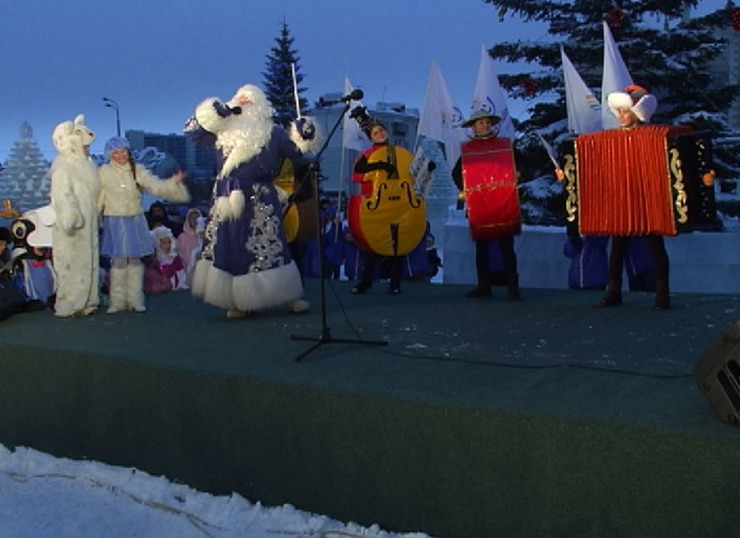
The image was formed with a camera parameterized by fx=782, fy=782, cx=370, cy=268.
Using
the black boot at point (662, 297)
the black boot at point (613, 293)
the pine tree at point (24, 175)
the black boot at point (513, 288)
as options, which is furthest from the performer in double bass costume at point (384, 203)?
the pine tree at point (24, 175)

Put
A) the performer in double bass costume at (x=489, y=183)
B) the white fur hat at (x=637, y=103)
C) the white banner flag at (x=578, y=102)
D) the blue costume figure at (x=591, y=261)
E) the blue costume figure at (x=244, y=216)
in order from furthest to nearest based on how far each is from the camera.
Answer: the white banner flag at (x=578, y=102), the blue costume figure at (x=591, y=261), the performer in double bass costume at (x=489, y=183), the blue costume figure at (x=244, y=216), the white fur hat at (x=637, y=103)

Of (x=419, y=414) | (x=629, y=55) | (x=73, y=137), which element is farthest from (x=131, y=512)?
(x=629, y=55)

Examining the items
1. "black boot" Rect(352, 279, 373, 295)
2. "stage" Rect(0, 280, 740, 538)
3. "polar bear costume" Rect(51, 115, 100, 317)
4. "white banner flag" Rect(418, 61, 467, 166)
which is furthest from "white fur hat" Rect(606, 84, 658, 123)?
"white banner flag" Rect(418, 61, 467, 166)

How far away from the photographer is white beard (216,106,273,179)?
532 cm

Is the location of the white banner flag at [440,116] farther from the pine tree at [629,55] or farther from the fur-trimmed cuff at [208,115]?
the fur-trimmed cuff at [208,115]

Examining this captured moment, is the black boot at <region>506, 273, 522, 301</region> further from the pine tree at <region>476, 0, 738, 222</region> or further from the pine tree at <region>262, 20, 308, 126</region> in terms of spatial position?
the pine tree at <region>262, 20, 308, 126</region>

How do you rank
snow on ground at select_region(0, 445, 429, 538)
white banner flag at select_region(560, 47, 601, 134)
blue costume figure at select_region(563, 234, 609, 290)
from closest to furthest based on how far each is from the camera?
snow on ground at select_region(0, 445, 429, 538) → blue costume figure at select_region(563, 234, 609, 290) → white banner flag at select_region(560, 47, 601, 134)

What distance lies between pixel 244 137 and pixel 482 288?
236cm

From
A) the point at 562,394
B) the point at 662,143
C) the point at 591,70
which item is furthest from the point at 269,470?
the point at 591,70

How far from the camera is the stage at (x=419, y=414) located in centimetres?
253

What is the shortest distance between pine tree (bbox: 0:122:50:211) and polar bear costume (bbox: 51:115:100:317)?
3.97 meters

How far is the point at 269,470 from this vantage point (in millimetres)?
3418

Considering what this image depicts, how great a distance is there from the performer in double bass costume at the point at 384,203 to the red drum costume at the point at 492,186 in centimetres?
85

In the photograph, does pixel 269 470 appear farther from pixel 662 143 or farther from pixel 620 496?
pixel 662 143
